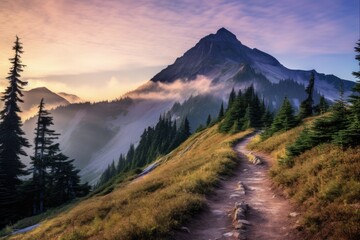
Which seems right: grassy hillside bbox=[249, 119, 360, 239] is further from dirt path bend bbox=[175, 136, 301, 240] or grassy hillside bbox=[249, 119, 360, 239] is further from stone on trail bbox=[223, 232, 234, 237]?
stone on trail bbox=[223, 232, 234, 237]

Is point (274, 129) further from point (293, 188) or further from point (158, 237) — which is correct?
point (158, 237)

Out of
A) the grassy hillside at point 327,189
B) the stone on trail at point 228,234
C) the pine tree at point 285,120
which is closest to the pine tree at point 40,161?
the pine tree at point 285,120

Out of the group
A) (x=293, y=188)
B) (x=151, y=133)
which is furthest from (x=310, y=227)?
A: (x=151, y=133)

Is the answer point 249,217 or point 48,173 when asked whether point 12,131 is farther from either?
point 249,217

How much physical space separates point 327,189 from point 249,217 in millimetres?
3353

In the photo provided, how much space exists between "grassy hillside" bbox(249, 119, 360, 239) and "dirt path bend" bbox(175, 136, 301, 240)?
772 mm

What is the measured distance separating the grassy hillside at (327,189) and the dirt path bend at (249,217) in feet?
2.53

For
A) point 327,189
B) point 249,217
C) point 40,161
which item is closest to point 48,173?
point 40,161

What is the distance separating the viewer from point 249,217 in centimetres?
1352

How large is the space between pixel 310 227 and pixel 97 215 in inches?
452

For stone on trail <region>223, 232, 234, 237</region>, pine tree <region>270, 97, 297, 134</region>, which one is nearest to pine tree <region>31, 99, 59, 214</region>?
pine tree <region>270, 97, 297, 134</region>

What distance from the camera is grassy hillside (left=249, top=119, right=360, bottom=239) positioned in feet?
32.4

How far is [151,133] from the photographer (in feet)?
566

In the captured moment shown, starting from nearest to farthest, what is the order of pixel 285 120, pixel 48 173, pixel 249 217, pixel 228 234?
pixel 228 234
pixel 249 217
pixel 285 120
pixel 48 173
